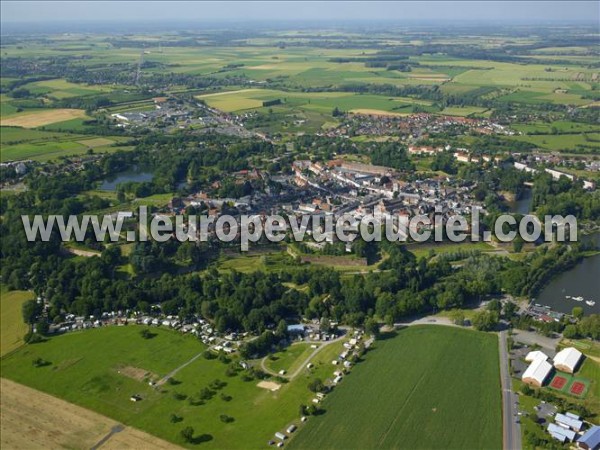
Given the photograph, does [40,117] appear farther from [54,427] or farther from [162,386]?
[54,427]

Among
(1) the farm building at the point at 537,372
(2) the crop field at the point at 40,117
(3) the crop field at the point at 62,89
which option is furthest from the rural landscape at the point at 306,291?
(3) the crop field at the point at 62,89

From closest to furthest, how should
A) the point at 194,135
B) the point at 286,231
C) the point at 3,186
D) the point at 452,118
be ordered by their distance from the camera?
the point at 286,231, the point at 3,186, the point at 194,135, the point at 452,118

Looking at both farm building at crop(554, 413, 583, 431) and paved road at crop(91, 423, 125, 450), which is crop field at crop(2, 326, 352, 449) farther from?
farm building at crop(554, 413, 583, 431)

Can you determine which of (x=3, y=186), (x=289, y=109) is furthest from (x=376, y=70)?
(x=3, y=186)

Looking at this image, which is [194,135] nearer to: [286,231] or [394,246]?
[286,231]

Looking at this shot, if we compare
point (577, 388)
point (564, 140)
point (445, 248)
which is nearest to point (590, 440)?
point (577, 388)
